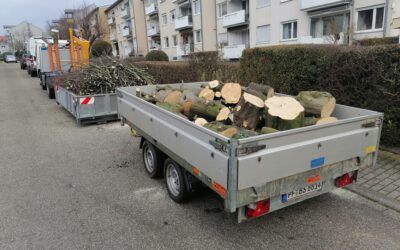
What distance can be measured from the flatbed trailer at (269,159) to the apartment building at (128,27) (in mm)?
43583

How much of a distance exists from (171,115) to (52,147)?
184 inches

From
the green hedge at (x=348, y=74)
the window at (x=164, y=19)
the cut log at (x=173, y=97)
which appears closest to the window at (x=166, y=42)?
the window at (x=164, y=19)

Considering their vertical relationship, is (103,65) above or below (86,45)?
below

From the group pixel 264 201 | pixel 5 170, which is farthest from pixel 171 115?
pixel 5 170

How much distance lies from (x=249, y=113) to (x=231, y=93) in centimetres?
136

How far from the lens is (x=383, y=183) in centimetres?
462

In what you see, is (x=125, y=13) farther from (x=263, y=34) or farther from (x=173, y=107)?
(x=173, y=107)

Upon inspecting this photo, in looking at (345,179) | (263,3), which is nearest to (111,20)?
(263,3)

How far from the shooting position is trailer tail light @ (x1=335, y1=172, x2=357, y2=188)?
3.75 metres

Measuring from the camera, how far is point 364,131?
139 inches

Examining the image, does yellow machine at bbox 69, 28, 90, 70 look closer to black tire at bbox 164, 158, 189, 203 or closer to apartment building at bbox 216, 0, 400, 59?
apartment building at bbox 216, 0, 400, 59

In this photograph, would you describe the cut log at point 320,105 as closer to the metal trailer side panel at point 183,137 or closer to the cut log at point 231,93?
the cut log at point 231,93

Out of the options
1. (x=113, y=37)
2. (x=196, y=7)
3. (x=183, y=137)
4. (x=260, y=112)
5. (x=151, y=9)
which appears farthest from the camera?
(x=113, y=37)

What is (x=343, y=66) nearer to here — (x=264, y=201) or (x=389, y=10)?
(x=264, y=201)
